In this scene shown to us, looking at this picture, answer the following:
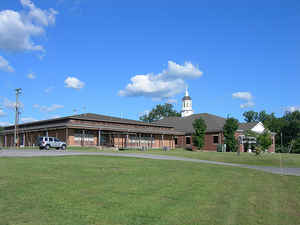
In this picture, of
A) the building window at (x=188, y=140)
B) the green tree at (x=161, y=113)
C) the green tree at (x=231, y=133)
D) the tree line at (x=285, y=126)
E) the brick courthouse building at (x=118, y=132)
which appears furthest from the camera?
the green tree at (x=161, y=113)

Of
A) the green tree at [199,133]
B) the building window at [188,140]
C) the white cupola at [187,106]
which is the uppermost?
the white cupola at [187,106]

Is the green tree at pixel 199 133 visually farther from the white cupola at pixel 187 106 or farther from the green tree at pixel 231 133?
the white cupola at pixel 187 106

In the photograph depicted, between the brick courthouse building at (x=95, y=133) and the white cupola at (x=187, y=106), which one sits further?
the white cupola at (x=187, y=106)

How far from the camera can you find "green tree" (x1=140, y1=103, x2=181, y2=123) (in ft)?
344

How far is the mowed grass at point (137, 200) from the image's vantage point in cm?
684

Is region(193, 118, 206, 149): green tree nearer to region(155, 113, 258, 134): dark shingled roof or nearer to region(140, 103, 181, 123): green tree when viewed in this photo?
region(155, 113, 258, 134): dark shingled roof

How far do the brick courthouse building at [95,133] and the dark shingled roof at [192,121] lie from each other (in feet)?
6.96

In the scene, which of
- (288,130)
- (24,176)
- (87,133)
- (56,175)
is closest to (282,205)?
(56,175)

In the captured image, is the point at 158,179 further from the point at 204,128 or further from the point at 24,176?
the point at 204,128

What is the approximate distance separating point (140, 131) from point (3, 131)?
91.3 ft

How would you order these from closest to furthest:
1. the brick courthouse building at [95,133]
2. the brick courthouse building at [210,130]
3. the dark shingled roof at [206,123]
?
the brick courthouse building at [95,133]
the brick courthouse building at [210,130]
the dark shingled roof at [206,123]

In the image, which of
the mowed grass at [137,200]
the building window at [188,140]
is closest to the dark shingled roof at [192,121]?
the building window at [188,140]

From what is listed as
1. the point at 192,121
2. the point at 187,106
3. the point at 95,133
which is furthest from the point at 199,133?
the point at 187,106

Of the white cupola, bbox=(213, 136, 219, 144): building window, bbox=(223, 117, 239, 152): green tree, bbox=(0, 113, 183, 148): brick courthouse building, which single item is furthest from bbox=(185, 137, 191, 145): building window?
the white cupola
